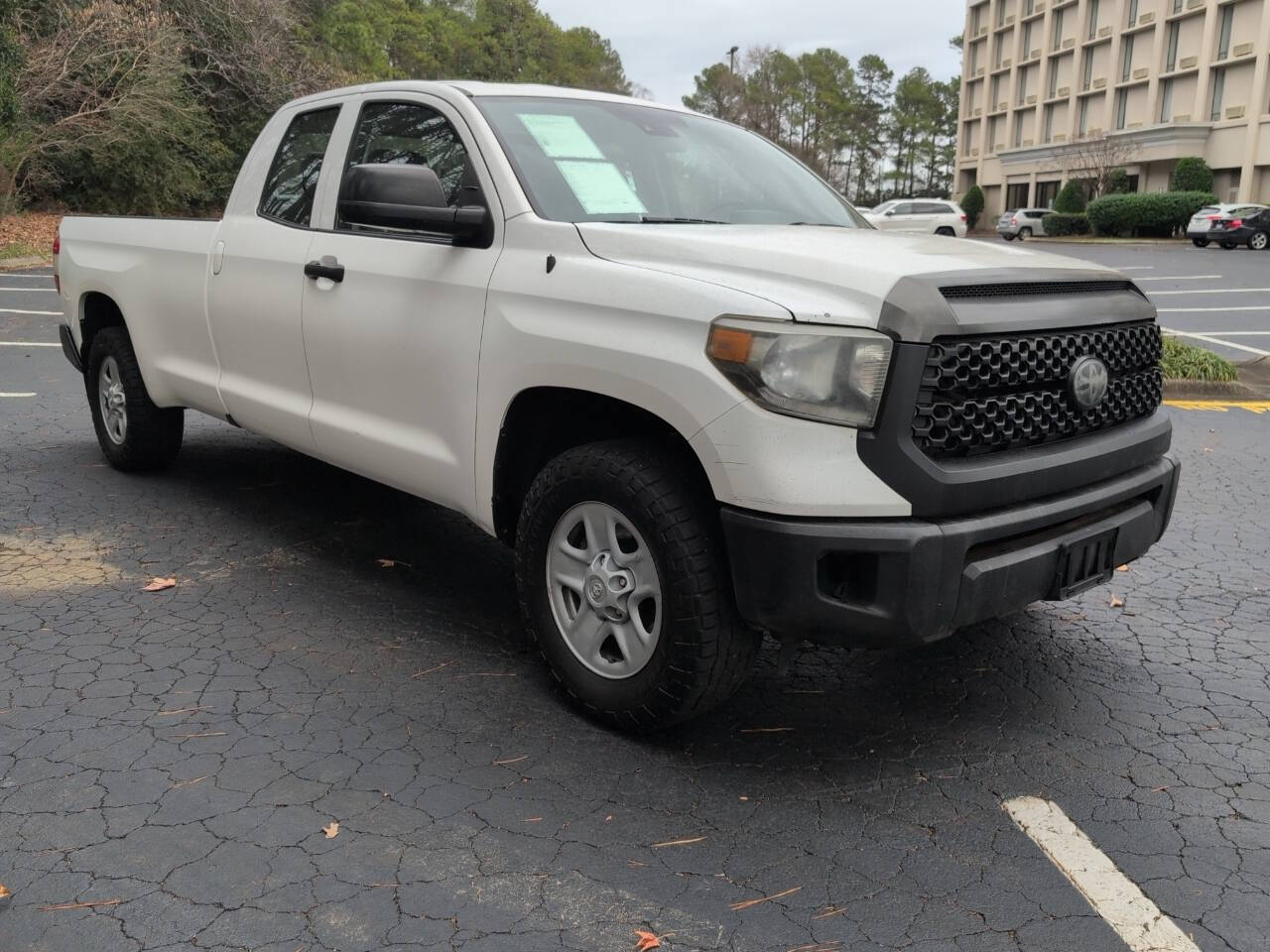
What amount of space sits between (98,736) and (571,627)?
1.42 m

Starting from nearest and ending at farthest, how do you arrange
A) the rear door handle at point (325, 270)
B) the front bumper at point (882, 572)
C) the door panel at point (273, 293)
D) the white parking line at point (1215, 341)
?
the front bumper at point (882, 572), the rear door handle at point (325, 270), the door panel at point (273, 293), the white parking line at point (1215, 341)

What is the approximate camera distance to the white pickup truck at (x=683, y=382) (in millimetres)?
2924

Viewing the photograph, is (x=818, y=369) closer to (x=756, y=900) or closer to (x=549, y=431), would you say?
(x=549, y=431)

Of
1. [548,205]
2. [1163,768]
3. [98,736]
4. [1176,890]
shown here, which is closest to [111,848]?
[98,736]

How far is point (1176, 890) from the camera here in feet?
8.98

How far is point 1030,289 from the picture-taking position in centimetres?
327

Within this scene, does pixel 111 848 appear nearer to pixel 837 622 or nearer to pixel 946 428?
pixel 837 622

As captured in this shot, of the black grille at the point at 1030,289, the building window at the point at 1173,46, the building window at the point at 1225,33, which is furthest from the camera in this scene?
the building window at the point at 1173,46

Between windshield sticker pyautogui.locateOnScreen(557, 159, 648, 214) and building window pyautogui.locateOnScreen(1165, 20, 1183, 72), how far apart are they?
57.5 m

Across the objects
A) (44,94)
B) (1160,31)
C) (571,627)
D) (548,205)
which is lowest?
(571,627)

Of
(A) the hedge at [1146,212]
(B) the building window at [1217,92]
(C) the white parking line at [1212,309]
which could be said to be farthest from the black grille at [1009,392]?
(B) the building window at [1217,92]

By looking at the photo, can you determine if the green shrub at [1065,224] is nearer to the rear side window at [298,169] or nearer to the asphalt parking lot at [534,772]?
the asphalt parking lot at [534,772]

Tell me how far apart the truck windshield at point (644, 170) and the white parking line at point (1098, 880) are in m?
2.17

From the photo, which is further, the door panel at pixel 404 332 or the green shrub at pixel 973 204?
the green shrub at pixel 973 204
